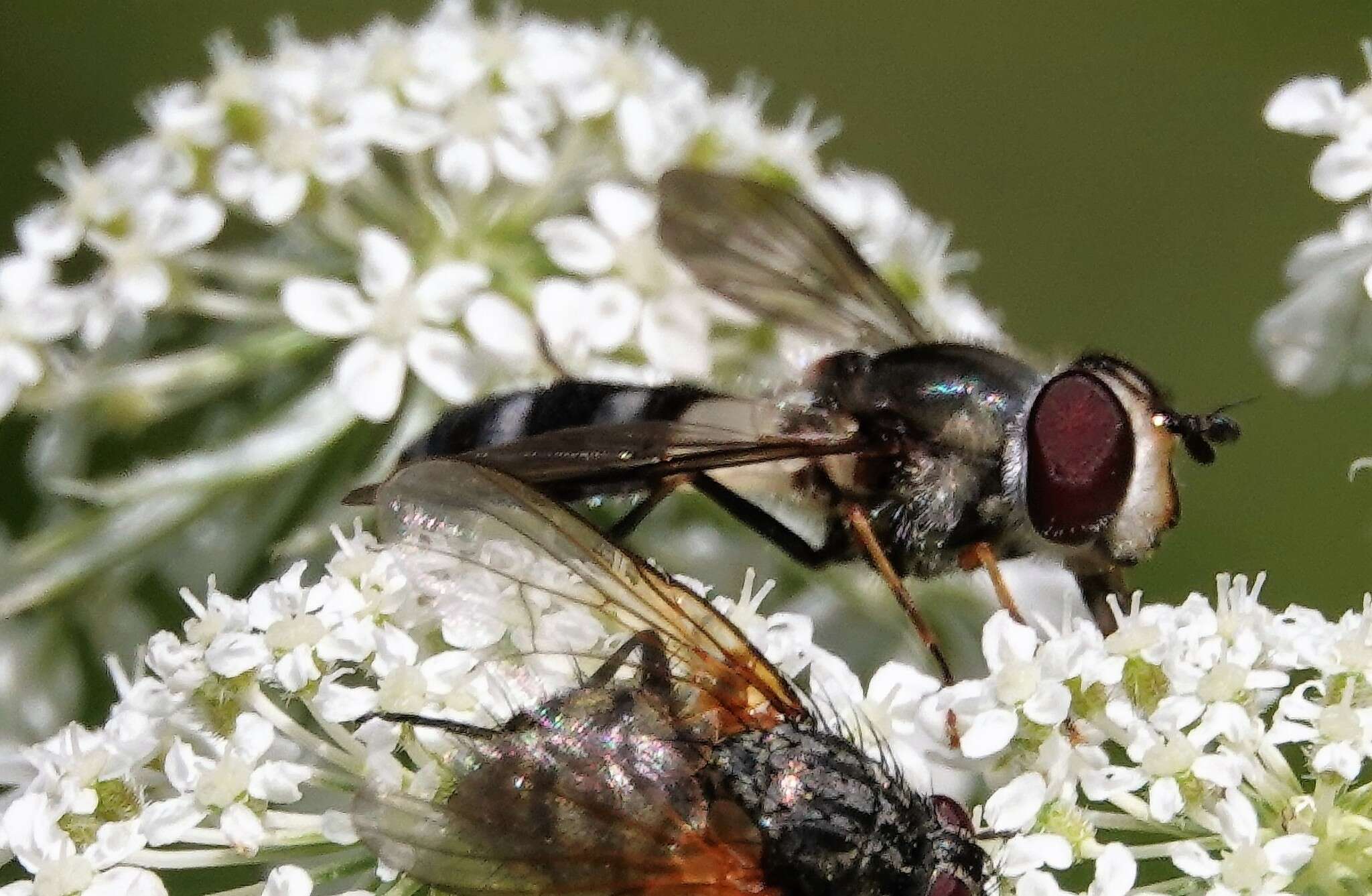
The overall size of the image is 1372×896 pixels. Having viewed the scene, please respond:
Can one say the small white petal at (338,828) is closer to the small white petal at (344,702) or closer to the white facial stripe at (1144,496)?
the small white petal at (344,702)

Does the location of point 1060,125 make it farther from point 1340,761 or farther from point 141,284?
point 1340,761

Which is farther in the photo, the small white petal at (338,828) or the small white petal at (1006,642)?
the small white petal at (1006,642)

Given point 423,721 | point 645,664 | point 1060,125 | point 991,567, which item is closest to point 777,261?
point 991,567

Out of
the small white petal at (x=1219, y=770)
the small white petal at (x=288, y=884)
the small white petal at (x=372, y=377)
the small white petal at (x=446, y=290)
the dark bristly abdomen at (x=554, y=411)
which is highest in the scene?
the small white petal at (x=446, y=290)

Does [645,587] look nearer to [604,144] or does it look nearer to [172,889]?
[172,889]

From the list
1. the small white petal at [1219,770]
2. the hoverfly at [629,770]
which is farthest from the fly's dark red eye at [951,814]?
the small white petal at [1219,770]

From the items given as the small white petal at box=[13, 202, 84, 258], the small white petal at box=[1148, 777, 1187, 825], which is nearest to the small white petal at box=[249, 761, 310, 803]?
the small white petal at box=[1148, 777, 1187, 825]
